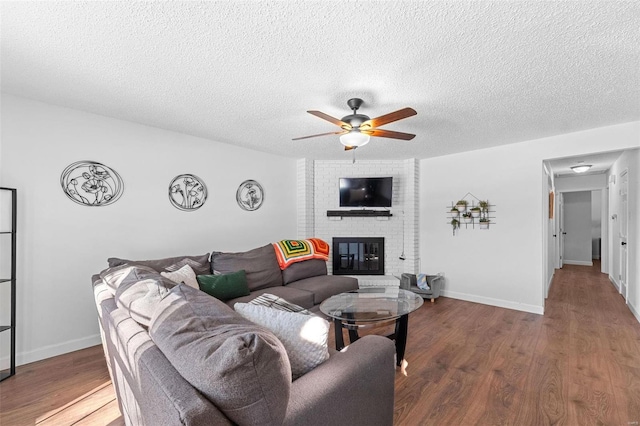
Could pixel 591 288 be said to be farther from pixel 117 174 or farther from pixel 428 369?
pixel 117 174

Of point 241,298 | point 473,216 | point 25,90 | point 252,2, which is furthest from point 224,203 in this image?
point 473,216

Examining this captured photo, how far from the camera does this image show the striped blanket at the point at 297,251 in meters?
3.71

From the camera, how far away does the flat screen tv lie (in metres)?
4.86

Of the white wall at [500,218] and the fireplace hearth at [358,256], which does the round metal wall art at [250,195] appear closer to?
the fireplace hearth at [358,256]

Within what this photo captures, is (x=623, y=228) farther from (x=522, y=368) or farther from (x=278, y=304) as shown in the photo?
(x=278, y=304)

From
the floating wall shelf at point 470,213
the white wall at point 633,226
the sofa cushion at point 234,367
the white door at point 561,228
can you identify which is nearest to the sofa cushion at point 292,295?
the sofa cushion at point 234,367

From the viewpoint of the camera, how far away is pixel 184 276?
2762 mm

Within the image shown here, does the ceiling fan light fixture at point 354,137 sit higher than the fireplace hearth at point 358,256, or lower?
higher

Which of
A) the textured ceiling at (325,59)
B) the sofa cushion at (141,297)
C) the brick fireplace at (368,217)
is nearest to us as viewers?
the sofa cushion at (141,297)

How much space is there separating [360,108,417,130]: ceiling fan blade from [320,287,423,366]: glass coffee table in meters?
1.54

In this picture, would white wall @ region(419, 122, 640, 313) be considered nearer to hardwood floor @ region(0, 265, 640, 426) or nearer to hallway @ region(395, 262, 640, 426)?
hallway @ region(395, 262, 640, 426)

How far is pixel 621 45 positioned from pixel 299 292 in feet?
10.2

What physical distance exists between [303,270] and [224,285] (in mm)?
1131

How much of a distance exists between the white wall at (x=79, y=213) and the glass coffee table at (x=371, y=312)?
2.04 metres
